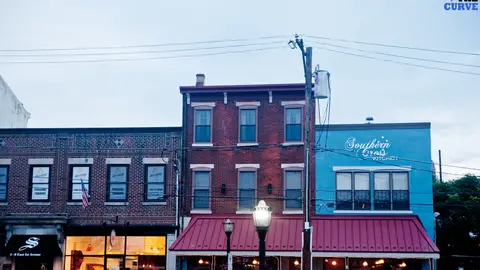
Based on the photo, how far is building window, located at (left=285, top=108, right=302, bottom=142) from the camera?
97.0 feet

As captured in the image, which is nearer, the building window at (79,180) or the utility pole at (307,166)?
the utility pole at (307,166)

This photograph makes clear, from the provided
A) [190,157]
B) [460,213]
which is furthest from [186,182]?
[460,213]

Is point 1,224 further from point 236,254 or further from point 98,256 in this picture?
point 236,254

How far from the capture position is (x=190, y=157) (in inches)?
1181

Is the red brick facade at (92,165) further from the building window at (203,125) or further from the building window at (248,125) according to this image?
the building window at (248,125)

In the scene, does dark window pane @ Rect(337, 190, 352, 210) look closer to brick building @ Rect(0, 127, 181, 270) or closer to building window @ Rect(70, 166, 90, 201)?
brick building @ Rect(0, 127, 181, 270)

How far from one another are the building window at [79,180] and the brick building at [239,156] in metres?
4.72

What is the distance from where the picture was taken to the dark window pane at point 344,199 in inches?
1125

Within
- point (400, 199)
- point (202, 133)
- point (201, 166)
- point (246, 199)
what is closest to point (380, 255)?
point (400, 199)

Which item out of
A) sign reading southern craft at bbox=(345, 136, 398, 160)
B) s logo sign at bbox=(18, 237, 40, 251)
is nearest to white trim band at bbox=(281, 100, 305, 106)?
sign reading southern craft at bbox=(345, 136, 398, 160)

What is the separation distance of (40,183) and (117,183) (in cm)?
382

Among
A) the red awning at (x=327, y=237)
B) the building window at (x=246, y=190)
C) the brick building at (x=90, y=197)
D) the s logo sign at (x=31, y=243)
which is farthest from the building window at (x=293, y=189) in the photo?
the s logo sign at (x=31, y=243)

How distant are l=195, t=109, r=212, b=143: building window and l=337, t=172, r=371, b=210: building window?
6.43 m

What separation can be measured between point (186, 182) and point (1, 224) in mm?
9014
